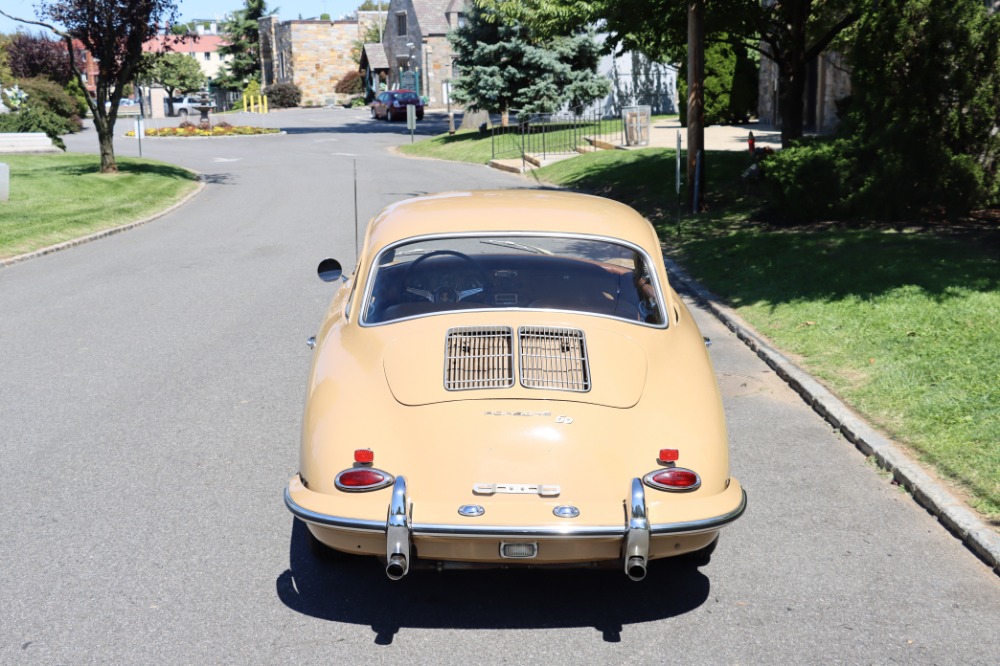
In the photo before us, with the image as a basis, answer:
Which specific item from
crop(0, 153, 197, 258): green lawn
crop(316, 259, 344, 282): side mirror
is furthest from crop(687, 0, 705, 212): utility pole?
crop(316, 259, 344, 282): side mirror

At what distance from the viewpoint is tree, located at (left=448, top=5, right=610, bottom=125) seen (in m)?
38.2

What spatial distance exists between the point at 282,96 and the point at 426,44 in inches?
596

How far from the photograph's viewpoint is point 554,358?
514 cm

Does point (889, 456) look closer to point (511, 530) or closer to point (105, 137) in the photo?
point (511, 530)

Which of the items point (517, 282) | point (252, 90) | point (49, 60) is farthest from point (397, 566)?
point (252, 90)

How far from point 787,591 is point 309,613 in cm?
227

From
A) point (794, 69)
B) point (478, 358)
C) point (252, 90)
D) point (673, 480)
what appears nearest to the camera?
point (673, 480)

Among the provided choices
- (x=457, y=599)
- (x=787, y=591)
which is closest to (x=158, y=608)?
(x=457, y=599)

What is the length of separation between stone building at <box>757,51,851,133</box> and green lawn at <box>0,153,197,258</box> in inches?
675

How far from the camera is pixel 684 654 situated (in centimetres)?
448

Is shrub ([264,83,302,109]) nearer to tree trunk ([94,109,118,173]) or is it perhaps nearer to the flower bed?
the flower bed

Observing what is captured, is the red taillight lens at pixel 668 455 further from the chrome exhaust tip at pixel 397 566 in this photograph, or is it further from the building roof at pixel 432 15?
the building roof at pixel 432 15

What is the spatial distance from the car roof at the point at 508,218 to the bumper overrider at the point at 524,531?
1.93m

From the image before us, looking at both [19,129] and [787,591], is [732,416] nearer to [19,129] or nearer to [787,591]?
[787,591]
